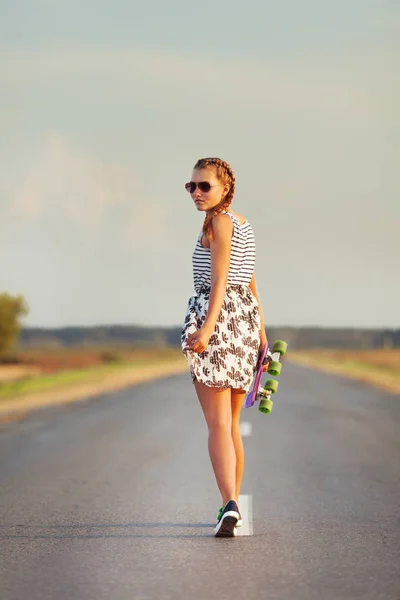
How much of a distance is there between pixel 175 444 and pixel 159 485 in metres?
4.31

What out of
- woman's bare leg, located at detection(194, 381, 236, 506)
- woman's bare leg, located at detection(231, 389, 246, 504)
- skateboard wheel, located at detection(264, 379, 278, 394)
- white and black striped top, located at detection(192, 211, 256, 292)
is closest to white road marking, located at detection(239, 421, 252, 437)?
woman's bare leg, located at detection(231, 389, 246, 504)

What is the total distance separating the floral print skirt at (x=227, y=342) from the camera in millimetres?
6836

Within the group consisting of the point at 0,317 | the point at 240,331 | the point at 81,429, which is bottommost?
the point at 0,317

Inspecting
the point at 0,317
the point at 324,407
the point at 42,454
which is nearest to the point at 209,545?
the point at 42,454

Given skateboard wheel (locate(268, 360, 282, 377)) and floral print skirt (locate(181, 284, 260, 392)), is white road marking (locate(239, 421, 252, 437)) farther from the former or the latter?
floral print skirt (locate(181, 284, 260, 392))

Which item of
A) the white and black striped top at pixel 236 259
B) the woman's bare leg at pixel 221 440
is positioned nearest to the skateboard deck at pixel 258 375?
the woman's bare leg at pixel 221 440

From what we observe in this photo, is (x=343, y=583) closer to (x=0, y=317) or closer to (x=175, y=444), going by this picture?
(x=175, y=444)

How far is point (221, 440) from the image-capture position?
687 centimetres

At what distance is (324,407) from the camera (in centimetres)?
2217

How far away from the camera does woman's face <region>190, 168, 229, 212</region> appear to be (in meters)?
6.86

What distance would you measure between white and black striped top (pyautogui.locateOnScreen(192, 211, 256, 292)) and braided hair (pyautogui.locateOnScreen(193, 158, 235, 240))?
2.8 inches

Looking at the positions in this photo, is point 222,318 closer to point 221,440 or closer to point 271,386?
point 271,386

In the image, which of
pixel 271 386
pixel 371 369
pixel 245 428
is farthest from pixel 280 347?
pixel 371 369

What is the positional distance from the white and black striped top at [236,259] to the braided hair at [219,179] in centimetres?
7
